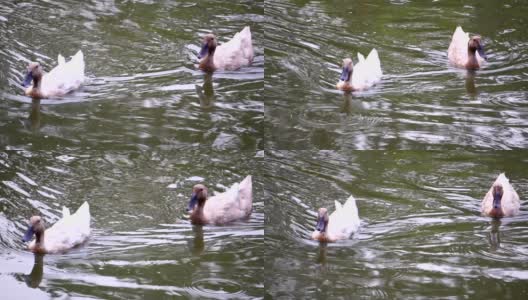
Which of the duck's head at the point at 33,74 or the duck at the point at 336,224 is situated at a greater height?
the duck's head at the point at 33,74

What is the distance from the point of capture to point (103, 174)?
28.1ft

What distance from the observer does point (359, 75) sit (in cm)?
984

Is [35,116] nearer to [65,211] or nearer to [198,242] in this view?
[65,211]

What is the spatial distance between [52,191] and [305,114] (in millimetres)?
2269

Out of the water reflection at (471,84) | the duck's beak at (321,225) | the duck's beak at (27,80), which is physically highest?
the water reflection at (471,84)

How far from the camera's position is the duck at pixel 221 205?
8.05 m

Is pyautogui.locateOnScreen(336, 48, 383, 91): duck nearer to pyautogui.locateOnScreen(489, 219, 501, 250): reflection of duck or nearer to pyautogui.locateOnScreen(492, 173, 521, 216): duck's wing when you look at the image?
pyautogui.locateOnScreen(492, 173, 521, 216): duck's wing

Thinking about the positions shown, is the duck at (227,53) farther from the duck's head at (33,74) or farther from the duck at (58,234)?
the duck at (58,234)

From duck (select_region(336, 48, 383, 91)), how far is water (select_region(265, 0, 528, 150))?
67mm

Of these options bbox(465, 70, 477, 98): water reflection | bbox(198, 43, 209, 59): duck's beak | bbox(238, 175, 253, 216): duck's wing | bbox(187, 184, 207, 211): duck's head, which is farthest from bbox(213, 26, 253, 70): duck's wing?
bbox(187, 184, 207, 211): duck's head

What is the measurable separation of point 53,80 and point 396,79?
3.01m

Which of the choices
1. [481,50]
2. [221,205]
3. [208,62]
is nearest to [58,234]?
[221,205]

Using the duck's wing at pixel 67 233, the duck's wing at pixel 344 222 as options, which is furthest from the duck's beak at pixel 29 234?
the duck's wing at pixel 344 222

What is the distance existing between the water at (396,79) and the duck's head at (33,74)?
6.41 ft
